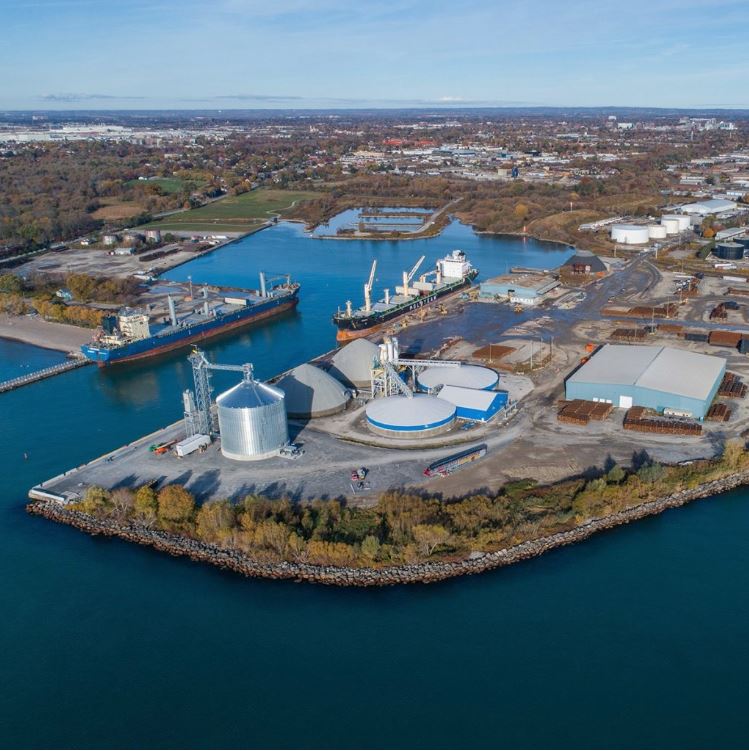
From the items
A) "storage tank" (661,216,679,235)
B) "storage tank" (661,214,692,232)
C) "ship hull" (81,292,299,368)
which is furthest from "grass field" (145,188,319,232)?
"storage tank" (661,214,692,232)

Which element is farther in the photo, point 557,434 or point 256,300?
point 256,300

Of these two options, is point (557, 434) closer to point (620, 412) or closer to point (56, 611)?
point (620, 412)

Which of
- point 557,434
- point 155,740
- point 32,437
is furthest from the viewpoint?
point 32,437

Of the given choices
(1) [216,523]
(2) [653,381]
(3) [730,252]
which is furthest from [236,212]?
(1) [216,523]

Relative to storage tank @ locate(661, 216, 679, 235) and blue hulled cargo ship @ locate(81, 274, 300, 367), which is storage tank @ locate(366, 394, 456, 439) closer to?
blue hulled cargo ship @ locate(81, 274, 300, 367)

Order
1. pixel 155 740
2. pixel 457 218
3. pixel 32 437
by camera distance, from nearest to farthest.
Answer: pixel 155 740 → pixel 32 437 → pixel 457 218

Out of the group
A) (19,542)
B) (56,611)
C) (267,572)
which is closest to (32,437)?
(19,542)

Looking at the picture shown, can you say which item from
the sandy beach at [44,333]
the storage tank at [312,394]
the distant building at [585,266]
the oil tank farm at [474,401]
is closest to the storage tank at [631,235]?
the distant building at [585,266]

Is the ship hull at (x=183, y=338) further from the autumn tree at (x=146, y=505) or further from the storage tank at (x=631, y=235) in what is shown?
the storage tank at (x=631, y=235)
